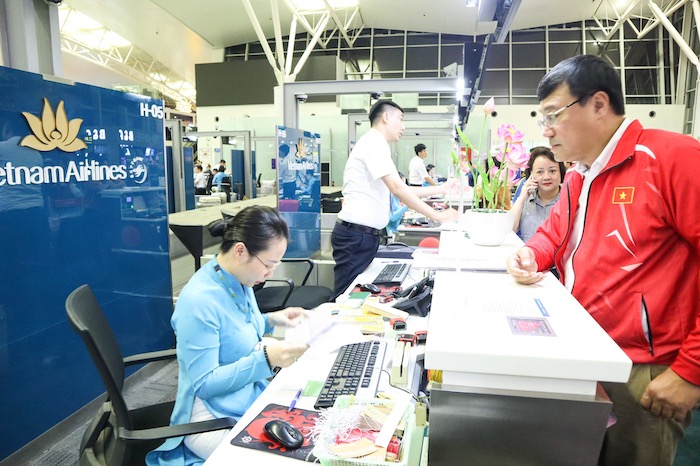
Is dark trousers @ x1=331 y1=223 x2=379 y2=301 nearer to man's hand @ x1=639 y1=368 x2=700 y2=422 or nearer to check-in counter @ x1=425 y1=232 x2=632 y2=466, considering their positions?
man's hand @ x1=639 y1=368 x2=700 y2=422

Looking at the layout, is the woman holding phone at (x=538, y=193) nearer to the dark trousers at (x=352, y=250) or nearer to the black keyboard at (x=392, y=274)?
the black keyboard at (x=392, y=274)

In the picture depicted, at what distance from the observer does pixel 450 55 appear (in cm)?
1459

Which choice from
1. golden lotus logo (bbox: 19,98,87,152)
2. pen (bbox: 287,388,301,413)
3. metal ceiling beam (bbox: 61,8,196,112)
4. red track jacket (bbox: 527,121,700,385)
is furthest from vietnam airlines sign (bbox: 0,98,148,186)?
metal ceiling beam (bbox: 61,8,196,112)

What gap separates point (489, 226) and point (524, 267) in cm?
71

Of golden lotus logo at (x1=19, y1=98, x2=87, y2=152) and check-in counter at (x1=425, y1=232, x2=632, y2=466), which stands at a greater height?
golden lotus logo at (x1=19, y1=98, x2=87, y2=152)

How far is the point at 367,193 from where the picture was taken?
Result: 3160mm

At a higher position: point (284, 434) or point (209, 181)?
point (209, 181)

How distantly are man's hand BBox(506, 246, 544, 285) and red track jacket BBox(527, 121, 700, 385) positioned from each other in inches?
5.3

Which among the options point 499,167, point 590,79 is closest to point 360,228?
point 499,167

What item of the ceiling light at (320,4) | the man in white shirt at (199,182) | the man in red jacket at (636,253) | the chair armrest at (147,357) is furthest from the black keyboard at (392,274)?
the ceiling light at (320,4)

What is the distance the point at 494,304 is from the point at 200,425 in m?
0.90

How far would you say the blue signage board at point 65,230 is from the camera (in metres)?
2.19

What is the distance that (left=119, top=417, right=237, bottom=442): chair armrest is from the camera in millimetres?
1296

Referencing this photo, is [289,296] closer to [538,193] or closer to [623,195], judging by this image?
[538,193]
